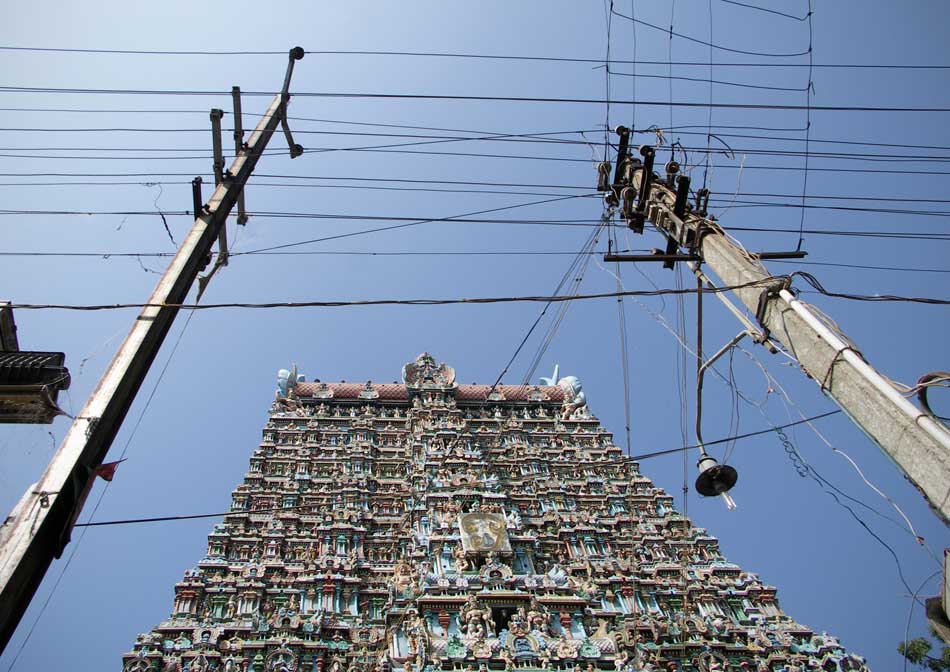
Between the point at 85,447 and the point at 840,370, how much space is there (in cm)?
650

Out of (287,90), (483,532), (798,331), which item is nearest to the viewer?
(798,331)

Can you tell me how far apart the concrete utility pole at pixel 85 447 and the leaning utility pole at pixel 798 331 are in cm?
562

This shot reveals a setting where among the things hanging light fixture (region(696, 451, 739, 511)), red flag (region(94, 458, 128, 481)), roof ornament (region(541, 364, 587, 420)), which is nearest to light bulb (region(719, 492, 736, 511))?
hanging light fixture (region(696, 451, 739, 511))

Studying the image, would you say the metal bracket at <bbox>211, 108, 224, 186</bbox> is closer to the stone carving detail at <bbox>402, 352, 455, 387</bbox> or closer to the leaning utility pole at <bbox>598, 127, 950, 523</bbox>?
the leaning utility pole at <bbox>598, 127, 950, 523</bbox>

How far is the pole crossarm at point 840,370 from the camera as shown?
4.80 metres

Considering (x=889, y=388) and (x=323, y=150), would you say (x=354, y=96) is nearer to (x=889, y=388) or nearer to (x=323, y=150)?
(x=323, y=150)

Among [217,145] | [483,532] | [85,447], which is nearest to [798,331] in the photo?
[85,447]

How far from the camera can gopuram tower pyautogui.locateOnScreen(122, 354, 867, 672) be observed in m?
13.8

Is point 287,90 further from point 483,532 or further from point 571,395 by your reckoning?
point 571,395

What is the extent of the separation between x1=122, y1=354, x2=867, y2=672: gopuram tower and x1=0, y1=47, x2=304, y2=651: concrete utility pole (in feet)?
30.5

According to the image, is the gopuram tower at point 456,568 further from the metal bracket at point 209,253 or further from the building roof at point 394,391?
the metal bracket at point 209,253

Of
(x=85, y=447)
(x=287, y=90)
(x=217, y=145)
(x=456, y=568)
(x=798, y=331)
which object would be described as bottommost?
(x=85, y=447)

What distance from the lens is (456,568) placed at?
16.2 meters

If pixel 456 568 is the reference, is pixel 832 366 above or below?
below
